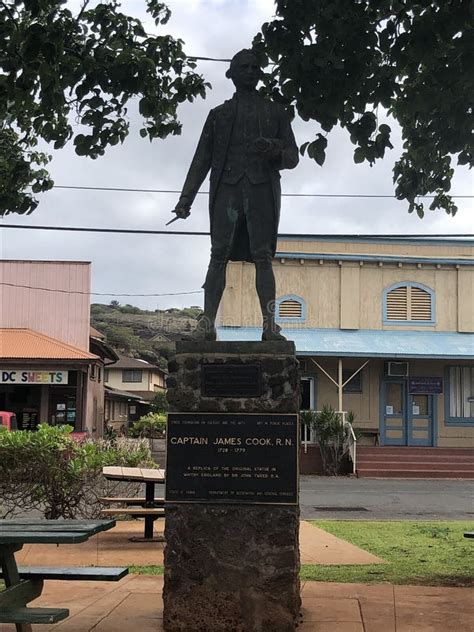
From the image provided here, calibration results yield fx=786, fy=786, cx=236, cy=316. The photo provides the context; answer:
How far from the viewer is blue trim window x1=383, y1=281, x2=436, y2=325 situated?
2597 centimetres

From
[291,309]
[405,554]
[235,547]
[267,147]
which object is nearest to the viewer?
[235,547]

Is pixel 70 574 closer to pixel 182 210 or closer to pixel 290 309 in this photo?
pixel 182 210

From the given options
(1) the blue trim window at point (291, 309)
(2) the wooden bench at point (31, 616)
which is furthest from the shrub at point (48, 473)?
(1) the blue trim window at point (291, 309)

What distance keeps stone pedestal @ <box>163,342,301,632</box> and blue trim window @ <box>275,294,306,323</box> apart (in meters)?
19.8

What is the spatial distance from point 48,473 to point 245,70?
6.36 m

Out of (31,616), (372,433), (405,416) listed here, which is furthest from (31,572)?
(405,416)

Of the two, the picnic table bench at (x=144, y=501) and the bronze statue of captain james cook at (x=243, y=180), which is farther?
the picnic table bench at (x=144, y=501)

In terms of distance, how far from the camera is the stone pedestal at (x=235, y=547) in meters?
5.55

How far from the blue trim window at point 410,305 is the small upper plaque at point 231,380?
20.7 metres

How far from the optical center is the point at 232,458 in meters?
5.73

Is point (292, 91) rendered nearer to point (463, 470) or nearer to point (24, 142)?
point (24, 142)

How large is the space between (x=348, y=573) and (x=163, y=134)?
531cm

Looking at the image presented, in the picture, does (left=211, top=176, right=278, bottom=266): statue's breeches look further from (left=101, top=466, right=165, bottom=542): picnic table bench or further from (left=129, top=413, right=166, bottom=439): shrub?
(left=129, top=413, right=166, bottom=439): shrub

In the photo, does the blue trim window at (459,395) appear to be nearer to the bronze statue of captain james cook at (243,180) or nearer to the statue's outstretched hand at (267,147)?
the bronze statue of captain james cook at (243,180)
